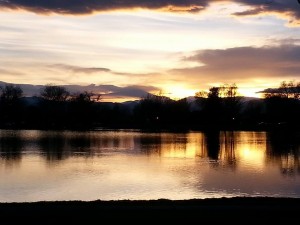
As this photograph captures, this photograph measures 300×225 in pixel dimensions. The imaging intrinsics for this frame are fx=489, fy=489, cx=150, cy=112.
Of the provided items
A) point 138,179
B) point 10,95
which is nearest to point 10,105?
point 10,95

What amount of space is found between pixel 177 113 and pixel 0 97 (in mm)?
58319

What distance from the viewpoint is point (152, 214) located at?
12203 millimetres

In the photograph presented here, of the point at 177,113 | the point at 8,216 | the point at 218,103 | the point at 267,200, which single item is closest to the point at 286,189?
the point at 267,200

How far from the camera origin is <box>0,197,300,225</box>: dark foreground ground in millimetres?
11305

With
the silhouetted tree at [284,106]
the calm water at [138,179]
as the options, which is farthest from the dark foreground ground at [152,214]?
the silhouetted tree at [284,106]

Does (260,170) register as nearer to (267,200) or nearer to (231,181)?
(231,181)

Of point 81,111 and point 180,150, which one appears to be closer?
point 180,150

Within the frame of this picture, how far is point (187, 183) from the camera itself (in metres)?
23.9

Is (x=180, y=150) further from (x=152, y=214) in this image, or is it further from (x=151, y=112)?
(x=151, y=112)

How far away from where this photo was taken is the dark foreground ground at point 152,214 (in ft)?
37.1

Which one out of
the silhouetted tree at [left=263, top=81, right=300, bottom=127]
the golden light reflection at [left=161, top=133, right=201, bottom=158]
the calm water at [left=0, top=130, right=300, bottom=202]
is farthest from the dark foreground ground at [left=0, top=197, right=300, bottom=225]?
the silhouetted tree at [left=263, top=81, right=300, bottom=127]

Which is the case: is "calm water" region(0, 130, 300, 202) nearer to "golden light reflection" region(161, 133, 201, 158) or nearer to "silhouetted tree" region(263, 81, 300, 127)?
"golden light reflection" region(161, 133, 201, 158)

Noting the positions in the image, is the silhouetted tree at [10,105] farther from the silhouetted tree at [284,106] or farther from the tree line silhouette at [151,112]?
the silhouetted tree at [284,106]

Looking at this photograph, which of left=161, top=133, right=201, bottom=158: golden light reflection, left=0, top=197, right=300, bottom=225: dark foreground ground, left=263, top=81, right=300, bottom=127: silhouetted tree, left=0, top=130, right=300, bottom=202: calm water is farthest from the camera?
left=263, top=81, right=300, bottom=127: silhouetted tree
